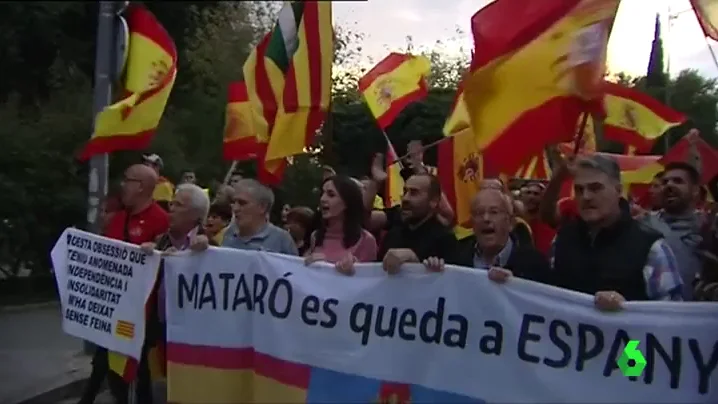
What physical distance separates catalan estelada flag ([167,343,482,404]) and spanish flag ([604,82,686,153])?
17.0ft

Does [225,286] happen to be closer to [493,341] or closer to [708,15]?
[493,341]

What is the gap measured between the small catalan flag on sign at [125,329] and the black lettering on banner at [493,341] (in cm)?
233

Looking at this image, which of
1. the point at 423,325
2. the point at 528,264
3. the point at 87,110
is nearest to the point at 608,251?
the point at 528,264

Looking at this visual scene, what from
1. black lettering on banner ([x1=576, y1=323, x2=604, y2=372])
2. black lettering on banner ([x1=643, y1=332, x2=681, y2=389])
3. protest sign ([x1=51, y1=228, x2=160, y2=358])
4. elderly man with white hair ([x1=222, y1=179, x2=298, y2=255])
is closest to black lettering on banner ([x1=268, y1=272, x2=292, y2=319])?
elderly man with white hair ([x1=222, y1=179, x2=298, y2=255])

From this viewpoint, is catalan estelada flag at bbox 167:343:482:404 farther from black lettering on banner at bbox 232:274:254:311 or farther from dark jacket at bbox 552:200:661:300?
dark jacket at bbox 552:200:661:300

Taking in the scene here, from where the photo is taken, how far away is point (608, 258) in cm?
459

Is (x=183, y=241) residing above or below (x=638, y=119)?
below

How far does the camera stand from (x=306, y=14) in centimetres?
562

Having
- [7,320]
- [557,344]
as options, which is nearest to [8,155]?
[7,320]

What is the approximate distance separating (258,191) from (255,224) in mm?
178

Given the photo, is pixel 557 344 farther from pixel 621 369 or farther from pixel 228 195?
pixel 228 195

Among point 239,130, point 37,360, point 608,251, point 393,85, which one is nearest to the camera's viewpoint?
point 608,251

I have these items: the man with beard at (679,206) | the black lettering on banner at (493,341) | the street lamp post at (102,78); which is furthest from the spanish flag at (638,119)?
the black lettering on banner at (493,341)

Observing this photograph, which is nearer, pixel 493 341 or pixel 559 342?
pixel 559 342
